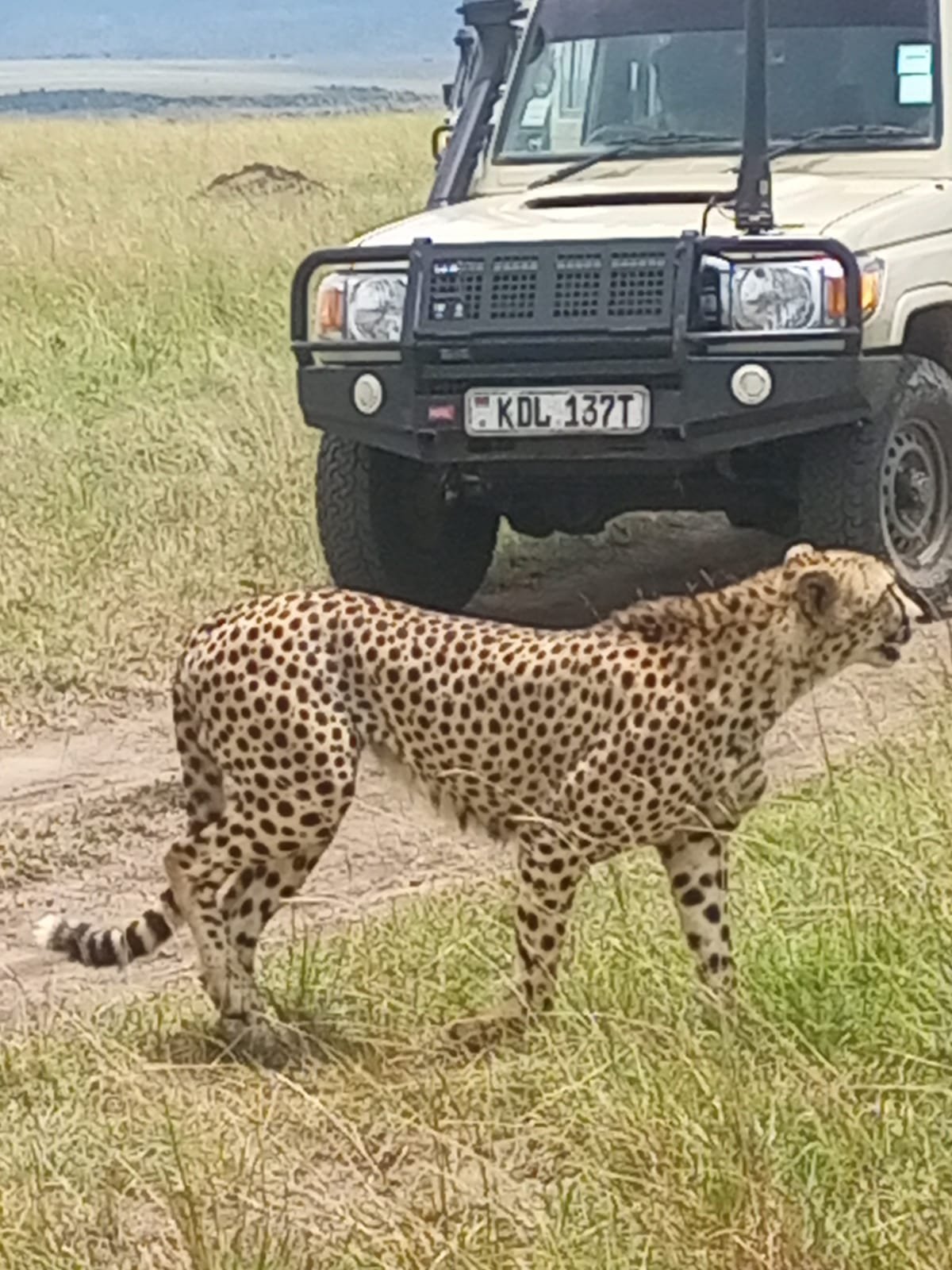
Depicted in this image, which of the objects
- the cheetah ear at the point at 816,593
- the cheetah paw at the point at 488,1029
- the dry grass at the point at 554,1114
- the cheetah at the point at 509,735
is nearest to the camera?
the dry grass at the point at 554,1114

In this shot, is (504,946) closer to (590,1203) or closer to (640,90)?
(590,1203)

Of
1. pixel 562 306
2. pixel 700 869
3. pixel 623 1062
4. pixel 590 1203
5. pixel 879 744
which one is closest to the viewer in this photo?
pixel 590 1203

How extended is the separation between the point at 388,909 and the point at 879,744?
106 cm

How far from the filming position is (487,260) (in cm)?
667

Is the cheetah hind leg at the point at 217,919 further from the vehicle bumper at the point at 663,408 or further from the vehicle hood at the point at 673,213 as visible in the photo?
the vehicle hood at the point at 673,213

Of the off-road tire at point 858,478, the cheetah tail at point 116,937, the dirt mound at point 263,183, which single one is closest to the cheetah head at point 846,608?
the cheetah tail at point 116,937

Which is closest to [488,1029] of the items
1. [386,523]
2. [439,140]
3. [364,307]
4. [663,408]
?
[663,408]

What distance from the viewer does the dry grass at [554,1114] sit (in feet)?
10.8

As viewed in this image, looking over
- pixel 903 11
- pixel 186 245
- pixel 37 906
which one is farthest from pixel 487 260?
pixel 186 245

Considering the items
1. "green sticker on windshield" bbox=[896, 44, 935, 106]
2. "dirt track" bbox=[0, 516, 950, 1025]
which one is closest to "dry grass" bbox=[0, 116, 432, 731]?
"dirt track" bbox=[0, 516, 950, 1025]

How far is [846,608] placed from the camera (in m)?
4.25

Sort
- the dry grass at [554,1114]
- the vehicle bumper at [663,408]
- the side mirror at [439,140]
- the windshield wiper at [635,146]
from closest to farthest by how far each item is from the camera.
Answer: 1. the dry grass at [554,1114]
2. the vehicle bumper at [663,408]
3. the windshield wiper at [635,146]
4. the side mirror at [439,140]

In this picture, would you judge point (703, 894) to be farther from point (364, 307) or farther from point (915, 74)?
point (915, 74)

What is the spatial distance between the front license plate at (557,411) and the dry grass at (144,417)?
3.14ft
